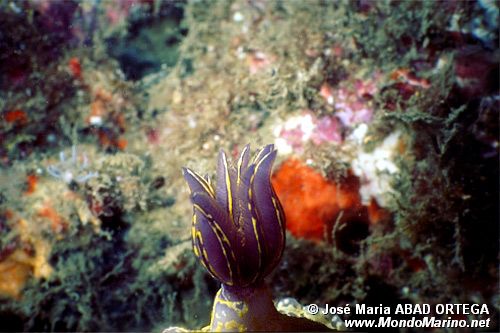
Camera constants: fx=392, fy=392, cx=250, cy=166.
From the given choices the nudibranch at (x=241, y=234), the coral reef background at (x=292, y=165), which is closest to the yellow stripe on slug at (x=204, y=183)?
the nudibranch at (x=241, y=234)

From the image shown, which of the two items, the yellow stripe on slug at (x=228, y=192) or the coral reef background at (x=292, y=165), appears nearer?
the yellow stripe on slug at (x=228, y=192)

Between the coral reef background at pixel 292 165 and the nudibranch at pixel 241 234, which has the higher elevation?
the coral reef background at pixel 292 165

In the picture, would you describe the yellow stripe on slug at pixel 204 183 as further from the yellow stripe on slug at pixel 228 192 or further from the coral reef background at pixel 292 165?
the coral reef background at pixel 292 165

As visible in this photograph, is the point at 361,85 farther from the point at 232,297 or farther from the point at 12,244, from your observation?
the point at 12,244

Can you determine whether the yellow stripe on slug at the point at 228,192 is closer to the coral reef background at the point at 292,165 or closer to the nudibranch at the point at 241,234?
the nudibranch at the point at 241,234

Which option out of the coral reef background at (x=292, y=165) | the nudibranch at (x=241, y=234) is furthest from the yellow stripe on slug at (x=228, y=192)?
the coral reef background at (x=292, y=165)

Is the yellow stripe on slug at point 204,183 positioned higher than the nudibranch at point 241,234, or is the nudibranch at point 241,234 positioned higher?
the yellow stripe on slug at point 204,183

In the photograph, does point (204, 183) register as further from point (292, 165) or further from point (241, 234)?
point (292, 165)

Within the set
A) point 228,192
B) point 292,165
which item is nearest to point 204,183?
point 228,192
